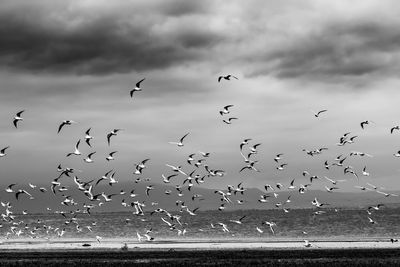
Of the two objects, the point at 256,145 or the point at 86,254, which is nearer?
the point at 86,254

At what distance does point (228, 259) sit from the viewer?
5409 centimetres

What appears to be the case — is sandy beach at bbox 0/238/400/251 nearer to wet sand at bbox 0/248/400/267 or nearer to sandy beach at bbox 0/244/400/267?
sandy beach at bbox 0/244/400/267

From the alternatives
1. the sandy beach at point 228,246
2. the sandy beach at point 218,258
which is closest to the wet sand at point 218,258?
the sandy beach at point 218,258

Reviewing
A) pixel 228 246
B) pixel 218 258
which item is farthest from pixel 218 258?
pixel 228 246

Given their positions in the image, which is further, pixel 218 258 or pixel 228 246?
pixel 228 246

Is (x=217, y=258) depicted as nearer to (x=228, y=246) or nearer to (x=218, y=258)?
(x=218, y=258)

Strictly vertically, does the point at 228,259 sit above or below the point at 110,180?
below

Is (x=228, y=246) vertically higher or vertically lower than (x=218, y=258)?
lower

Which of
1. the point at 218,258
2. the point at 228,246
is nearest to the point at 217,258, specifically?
the point at 218,258

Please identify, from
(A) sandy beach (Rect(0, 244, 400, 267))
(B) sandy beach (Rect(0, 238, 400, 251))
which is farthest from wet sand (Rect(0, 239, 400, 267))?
(B) sandy beach (Rect(0, 238, 400, 251))

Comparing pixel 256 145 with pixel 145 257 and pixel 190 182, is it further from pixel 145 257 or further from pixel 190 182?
pixel 145 257

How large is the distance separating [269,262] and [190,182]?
784 inches

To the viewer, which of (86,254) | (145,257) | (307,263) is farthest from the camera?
(86,254)

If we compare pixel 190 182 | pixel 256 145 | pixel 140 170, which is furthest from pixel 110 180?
pixel 256 145
